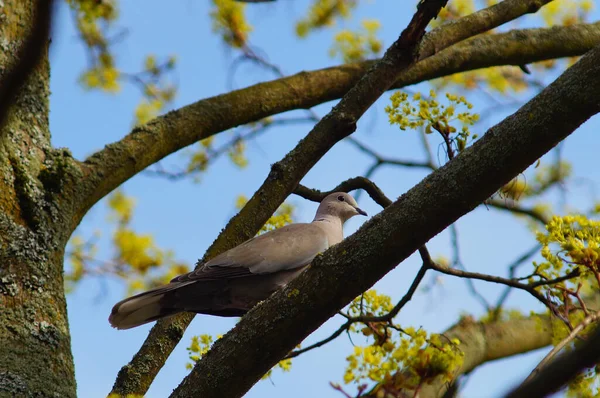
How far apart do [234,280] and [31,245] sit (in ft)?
3.83

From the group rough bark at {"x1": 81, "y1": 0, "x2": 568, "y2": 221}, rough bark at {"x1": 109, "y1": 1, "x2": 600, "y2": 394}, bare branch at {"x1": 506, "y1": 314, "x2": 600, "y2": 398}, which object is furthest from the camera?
rough bark at {"x1": 81, "y1": 0, "x2": 568, "y2": 221}

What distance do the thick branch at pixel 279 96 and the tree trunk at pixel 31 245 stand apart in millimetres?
272

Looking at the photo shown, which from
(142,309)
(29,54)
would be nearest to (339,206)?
(142,309)

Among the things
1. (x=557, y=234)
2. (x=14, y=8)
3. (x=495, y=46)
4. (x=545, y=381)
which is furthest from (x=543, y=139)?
(x=14, y=8)

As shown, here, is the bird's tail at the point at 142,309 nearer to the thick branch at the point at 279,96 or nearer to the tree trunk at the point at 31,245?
the tree trunk at the point at 31,245

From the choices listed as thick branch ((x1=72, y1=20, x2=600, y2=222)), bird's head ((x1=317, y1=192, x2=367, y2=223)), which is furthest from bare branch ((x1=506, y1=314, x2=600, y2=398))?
bird's head ((x1=317, y1=192, x2=367, y2=223))

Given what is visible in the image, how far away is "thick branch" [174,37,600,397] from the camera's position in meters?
2.42

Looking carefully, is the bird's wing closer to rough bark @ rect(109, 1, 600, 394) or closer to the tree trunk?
rough bark @ rect(109, 1, 600, 394)

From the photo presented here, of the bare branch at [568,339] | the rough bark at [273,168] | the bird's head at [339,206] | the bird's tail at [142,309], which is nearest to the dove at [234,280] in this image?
the bird's tail at [142,309]

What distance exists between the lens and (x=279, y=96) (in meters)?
4.72

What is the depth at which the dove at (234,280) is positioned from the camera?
3832 mm

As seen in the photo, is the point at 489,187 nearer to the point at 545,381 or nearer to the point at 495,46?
the point at 545,381

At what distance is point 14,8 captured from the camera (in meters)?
4.26

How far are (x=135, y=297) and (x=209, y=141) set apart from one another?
3.05m
